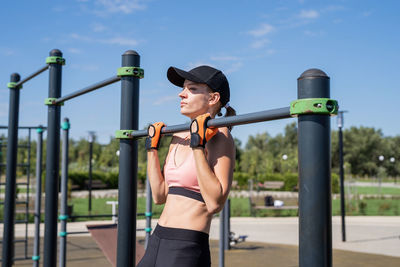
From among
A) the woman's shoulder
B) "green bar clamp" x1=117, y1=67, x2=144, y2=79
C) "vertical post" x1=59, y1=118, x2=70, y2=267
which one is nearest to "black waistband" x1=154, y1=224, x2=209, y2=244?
the woman's shoulder

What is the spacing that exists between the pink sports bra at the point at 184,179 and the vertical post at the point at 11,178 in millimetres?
3726

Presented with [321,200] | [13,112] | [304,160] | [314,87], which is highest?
[13,112]

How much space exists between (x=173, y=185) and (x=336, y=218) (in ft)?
44.8

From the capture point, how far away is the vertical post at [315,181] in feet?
4.64

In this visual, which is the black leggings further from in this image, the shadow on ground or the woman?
the shadow on ground

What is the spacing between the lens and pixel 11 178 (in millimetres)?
5242

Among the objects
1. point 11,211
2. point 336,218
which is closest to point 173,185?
point 11,211

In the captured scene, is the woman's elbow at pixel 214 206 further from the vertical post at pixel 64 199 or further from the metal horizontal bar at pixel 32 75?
the vertical post at pixel 64 199

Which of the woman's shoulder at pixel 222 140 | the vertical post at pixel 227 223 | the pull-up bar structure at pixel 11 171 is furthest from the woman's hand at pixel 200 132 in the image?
the vertical post at pixel 227 223

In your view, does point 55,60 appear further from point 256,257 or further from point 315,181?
point 256,257

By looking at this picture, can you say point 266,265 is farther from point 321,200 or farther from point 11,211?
point 321,200

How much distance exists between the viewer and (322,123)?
4.75 ft

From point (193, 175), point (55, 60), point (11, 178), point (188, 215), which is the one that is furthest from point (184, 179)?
point (11, 178)

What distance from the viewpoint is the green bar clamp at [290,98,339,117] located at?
1.43 m
